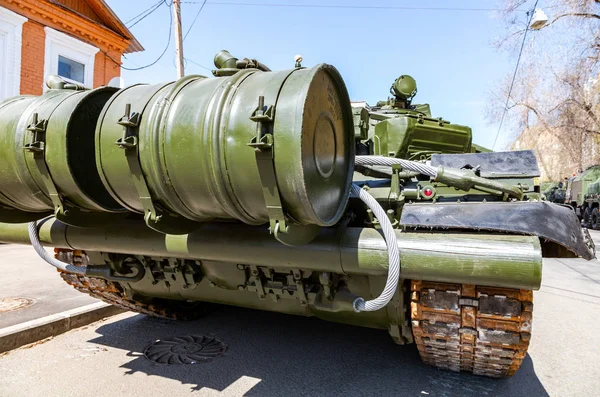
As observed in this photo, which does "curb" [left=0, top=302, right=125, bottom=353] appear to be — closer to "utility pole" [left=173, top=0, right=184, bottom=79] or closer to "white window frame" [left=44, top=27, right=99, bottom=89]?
"utility pole" [left=173, top=0, right=184, bottom=79]

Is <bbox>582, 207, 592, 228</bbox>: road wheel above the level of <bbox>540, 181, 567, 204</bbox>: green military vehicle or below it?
below

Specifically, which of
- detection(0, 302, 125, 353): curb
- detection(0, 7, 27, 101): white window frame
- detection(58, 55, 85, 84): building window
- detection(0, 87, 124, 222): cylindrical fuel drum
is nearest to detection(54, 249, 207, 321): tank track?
detection(0, 302, 125, 353): curb

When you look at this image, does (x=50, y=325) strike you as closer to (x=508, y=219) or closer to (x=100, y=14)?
(x=508, y=219)

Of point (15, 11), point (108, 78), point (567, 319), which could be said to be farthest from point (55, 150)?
point (108, 78)

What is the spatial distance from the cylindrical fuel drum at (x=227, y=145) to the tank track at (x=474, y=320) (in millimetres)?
749

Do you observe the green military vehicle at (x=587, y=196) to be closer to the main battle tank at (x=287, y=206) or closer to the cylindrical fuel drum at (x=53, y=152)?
the main battle tank at (x=287, y=206)

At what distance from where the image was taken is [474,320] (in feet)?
8.26

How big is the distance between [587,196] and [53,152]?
66.4ft

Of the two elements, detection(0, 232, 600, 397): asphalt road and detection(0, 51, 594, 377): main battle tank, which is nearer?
detection(0, 51, 594, 377): main battle tank

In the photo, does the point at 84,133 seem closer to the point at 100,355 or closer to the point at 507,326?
the point at 100,355

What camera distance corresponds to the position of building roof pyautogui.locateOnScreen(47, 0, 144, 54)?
12.6m

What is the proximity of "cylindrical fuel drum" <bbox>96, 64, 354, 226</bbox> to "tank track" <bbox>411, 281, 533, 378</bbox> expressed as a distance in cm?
75

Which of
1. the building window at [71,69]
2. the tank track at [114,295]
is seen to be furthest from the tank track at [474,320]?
the building window at [71,69]

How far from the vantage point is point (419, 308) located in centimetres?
259
